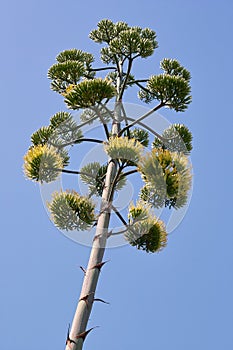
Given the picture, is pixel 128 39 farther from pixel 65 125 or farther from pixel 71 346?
pixel 71 346

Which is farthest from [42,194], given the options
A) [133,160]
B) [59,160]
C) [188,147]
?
[188,147]

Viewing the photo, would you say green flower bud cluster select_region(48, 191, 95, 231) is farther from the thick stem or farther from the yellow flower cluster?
the yellow flower cluster

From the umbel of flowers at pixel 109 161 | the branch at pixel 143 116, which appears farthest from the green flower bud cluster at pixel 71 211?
the branch at pixel 143 116

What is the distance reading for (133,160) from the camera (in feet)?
13.1

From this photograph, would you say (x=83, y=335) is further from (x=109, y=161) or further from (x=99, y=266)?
(x=109, y=161)

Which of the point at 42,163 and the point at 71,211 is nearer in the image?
the point at 71,211

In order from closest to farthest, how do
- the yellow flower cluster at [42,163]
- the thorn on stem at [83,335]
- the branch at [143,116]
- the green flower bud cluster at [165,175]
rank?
the thorn on stem at [83,335] < the green flower bud cluster at [165,175] < the yellow flower cluster at [42,163] < the branch at [143,116]

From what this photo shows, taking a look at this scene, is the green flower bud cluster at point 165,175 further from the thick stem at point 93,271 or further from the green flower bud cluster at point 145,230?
the thick stem at point 93,271

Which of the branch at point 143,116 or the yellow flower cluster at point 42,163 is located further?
the branch at point 143,116

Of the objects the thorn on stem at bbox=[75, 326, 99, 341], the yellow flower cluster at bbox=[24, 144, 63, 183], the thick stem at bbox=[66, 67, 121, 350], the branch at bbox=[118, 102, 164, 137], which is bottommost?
the thorn on stem at bbox=[75, 326, 99, 341]

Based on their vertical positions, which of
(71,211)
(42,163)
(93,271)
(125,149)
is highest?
(125,149)

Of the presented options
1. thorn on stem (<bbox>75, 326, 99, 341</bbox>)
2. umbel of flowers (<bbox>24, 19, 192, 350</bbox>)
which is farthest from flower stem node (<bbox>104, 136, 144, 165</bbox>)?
thorn on stem (<bbox>75, 326, 99, 341</bbox>)

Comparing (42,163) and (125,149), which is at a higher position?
(125,149)

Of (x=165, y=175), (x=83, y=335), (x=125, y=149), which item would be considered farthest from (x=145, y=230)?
(x=83, y=335)
